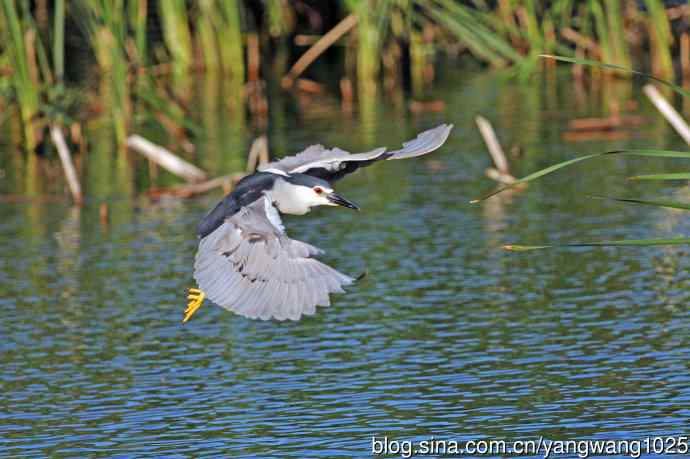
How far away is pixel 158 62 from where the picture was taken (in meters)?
27.1

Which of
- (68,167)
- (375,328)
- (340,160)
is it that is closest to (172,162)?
(68,167)

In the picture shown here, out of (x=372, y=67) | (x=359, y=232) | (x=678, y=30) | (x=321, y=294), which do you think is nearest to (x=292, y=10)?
(x=372, y=67)

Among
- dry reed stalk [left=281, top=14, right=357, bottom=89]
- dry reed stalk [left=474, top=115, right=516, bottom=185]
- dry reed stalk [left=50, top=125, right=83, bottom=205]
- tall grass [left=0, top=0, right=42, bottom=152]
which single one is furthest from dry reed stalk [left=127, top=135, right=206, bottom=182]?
dry reed stalk [left=281, top=14, right=357, bottom=89]

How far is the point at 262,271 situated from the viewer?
7797mm

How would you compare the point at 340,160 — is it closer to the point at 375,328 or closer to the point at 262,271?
the point at 262,271

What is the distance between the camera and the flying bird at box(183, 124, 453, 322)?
7.58m

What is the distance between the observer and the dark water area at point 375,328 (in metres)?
8.65

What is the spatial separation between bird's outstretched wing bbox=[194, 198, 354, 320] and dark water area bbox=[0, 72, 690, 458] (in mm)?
948

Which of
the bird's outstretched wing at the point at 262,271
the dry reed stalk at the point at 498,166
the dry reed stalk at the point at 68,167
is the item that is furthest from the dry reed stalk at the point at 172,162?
the bird's outstretched wing at the point at 262,271

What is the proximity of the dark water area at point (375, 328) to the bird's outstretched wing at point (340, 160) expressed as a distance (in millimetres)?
1377

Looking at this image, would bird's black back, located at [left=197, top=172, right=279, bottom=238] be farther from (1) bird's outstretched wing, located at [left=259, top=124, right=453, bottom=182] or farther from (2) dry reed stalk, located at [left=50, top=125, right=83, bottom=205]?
(2) dry reed stalk, located at [left=50, top=125, right=83, bottom=205]

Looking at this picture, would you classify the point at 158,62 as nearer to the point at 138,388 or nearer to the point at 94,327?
the point at 94,327

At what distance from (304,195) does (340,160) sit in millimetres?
379

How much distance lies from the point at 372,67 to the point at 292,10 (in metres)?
6.35
